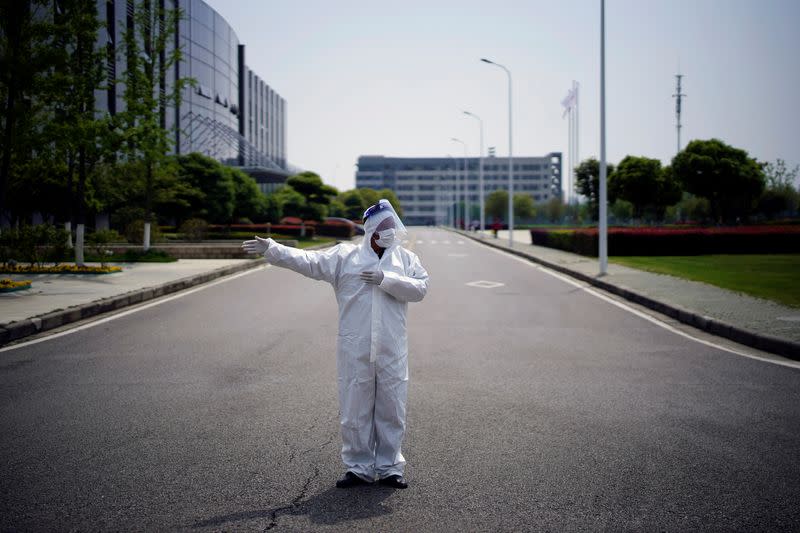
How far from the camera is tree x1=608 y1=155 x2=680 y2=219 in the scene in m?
61.4

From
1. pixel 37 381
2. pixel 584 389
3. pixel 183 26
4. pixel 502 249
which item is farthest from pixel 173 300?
pixel 183 26

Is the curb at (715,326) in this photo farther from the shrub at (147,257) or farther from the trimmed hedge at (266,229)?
the trimmed hedge at (266,229)

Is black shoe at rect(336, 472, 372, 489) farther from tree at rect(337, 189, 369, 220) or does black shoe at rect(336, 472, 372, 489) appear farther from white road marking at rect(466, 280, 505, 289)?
tree at rect(337, 189, 369, 220)

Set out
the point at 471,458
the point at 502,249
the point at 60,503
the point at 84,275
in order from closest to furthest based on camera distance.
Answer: the point at 60,503 < the point at 471,458 < the point at 84,275 < the point at 502,249

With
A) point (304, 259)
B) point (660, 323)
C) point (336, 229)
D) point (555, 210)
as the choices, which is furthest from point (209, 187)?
point (555, 210)

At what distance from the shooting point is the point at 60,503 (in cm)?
391

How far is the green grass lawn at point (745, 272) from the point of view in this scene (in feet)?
45.6

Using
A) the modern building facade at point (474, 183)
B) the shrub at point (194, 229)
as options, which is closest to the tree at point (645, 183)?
the shrub at point (194, 229)

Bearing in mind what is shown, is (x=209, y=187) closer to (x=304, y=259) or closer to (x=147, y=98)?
(x=147, y=98)

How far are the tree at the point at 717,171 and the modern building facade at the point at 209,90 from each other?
31170 mm

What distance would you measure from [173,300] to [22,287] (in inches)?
111

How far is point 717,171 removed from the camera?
5419 cm

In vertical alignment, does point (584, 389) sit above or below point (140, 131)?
below

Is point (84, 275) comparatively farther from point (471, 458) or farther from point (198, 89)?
point (198, 89)
